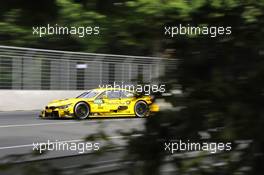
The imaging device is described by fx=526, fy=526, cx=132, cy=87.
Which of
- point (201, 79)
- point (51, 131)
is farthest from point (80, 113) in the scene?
point (51, 131)

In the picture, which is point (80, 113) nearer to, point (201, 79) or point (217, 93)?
point (201, 79)

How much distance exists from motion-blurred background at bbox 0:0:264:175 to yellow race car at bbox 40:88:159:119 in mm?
114

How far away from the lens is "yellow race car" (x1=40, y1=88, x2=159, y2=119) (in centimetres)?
268

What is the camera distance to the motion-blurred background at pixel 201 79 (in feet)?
7.04

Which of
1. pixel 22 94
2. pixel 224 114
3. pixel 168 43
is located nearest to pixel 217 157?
pixel 224 114

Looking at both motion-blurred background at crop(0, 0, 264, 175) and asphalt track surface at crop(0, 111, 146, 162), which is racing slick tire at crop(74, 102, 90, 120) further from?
→ motion-blurred background at crop(0, 0, 264, 175)

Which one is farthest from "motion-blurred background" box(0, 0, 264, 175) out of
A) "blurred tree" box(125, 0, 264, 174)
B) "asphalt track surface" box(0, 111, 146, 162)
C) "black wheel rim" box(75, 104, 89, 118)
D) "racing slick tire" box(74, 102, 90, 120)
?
"black wheel rim" box(75, 104, 89, 118)

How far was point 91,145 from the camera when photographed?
269cm

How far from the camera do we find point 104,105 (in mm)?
11438

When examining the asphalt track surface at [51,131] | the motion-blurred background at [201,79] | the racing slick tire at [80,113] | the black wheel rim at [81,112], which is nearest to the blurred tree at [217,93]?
the motion-blurred background at [201,79]

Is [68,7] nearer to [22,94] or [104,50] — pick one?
[104,50]

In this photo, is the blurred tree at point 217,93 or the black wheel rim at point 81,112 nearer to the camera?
the blurred tree at point 217,93

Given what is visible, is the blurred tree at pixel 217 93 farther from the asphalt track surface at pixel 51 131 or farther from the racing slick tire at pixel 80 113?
the racing slick tire at pixel 80 113

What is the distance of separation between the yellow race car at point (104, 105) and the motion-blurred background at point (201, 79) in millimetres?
114
